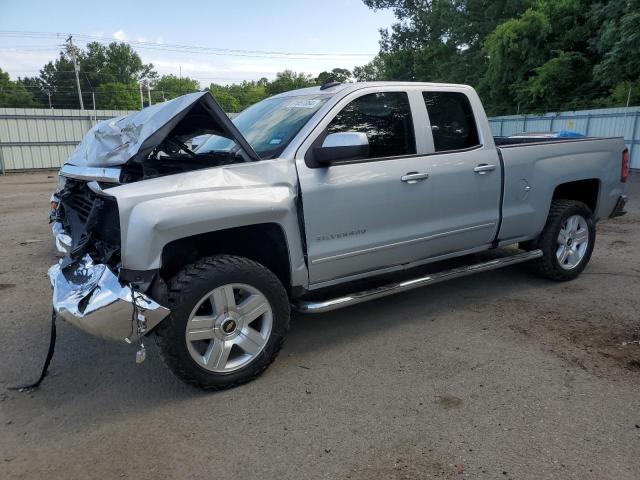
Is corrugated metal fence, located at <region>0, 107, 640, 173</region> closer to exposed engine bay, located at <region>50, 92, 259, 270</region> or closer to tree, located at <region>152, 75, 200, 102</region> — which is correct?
exposed engine bay, located at <region>50, 92, 259, 270</region>

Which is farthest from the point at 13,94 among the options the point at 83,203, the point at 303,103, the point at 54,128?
the point at 303,103

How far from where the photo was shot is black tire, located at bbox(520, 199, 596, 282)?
16.8 feet

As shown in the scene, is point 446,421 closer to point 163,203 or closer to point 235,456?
point 235,456

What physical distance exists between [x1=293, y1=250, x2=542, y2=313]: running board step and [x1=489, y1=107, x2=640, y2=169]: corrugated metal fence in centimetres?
1461

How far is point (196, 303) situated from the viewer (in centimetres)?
309

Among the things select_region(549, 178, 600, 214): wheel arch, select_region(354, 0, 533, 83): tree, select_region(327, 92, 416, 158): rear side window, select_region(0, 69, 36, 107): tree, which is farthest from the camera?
select_region(0, 69, 36, 107): tree

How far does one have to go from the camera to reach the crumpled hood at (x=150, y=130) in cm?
323

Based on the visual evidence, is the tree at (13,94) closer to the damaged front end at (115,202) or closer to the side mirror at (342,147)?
the damaged front end at (115,202)

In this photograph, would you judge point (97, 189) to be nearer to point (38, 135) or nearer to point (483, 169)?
point (483, 169)

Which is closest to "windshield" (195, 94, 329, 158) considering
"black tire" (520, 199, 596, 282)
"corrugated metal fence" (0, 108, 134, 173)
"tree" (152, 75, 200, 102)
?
"black tire" (520, 199, 596, 282)

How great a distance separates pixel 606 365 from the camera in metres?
3.57

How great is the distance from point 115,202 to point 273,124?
4.76ft

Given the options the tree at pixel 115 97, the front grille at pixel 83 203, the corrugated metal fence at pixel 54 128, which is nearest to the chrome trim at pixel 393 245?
the front grille at pixel 83 203

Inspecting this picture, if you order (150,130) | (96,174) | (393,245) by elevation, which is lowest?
(393,245)
